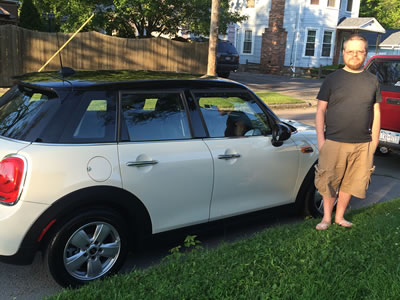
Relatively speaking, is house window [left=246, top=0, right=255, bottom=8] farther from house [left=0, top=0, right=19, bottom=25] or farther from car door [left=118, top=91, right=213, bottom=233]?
car door [left=118, top=91, right=213, bottom=233]

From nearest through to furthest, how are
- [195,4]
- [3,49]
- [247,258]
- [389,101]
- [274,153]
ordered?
1. [247,258]
2. [274,153]
3. [389,101]
4. [3,49]
5. [195,4]

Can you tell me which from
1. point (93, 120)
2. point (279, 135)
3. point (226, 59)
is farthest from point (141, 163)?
point (226, 59)

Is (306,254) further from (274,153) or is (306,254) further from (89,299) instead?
(89,299)

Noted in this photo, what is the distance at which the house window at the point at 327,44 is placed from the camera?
31.3m

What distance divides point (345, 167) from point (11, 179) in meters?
2.83

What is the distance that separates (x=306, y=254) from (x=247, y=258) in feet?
1.60

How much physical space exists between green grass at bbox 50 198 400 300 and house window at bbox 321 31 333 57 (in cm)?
2989

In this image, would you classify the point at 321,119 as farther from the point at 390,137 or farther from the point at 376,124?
the point at 390,137

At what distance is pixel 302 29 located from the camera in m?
30.7

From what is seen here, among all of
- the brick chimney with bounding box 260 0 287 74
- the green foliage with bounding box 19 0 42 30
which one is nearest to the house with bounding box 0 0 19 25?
the green foliage with bounding box 19 0 42 30

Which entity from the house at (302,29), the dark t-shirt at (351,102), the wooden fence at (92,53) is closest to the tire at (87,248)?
the dark t-shirt at (351,102)

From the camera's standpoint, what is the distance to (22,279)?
11.0 ft

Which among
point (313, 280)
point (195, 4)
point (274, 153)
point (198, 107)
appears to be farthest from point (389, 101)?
point (195, 4)

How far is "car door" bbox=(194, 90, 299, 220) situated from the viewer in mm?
3727
